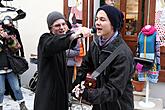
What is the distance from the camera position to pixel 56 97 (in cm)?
222

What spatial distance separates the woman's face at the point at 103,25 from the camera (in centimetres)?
174

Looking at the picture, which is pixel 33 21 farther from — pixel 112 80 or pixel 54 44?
pixel 112 80

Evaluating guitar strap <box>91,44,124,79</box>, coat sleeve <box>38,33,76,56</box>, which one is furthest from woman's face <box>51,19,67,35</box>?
guitar strap <box>91,44,124,79</box>

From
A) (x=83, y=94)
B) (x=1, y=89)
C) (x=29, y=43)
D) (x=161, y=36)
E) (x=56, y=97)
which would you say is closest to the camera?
(x=83, y=94)

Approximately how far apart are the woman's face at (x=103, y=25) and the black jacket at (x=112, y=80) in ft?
0.24

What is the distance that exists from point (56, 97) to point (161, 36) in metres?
2.03

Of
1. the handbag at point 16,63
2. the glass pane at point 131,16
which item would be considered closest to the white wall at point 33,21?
the glass pane at point 131,16

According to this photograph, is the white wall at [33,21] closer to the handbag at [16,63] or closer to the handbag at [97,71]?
the handbag at [16,63]

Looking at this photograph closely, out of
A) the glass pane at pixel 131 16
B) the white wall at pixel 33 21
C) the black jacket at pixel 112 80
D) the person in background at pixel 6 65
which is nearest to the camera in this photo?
the black jacket at pixel 112 80

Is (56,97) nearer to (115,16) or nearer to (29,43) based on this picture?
(115,16)

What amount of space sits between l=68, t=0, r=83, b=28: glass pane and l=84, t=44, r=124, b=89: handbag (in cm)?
243

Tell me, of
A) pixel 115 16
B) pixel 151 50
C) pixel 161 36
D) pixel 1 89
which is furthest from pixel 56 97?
pixel 161 36

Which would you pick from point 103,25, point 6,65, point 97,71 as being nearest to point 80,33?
point 103,25

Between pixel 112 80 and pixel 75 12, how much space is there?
2670mm
